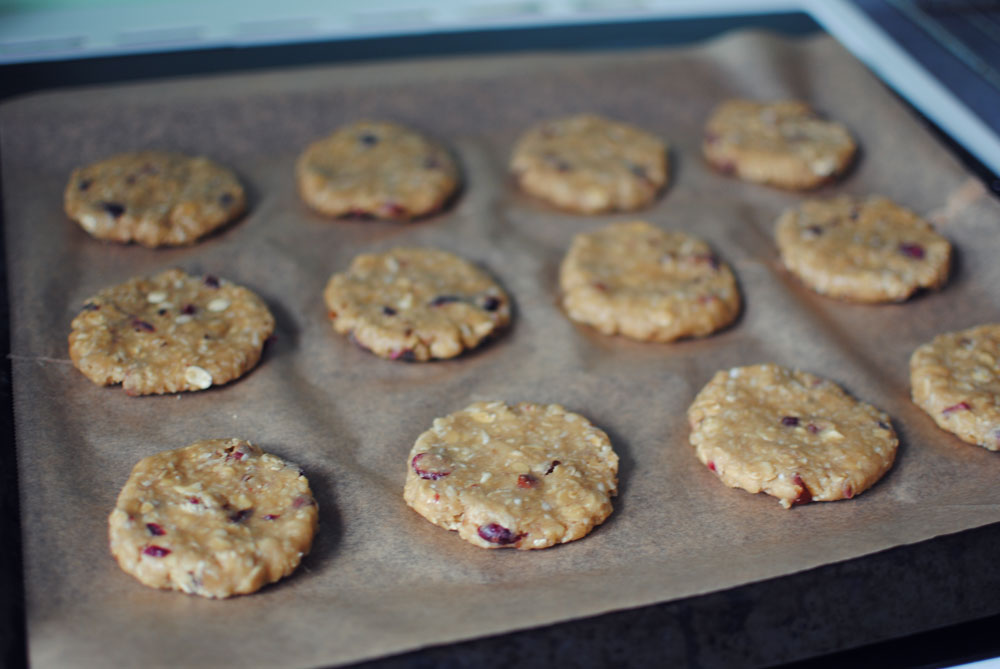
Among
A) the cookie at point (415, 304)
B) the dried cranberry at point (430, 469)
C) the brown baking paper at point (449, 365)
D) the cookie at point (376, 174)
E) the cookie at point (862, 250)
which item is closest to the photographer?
the brown baking paper at point (449, 365)

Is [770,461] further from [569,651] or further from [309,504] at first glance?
[309,504]

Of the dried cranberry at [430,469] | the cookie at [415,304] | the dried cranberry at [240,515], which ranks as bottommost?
the dried cranberry at [240,515]

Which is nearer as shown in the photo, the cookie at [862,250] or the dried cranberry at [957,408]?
Result: the dried cranberry at [957,408]

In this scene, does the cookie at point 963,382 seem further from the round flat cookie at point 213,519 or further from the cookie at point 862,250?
the round flat cookie at point 213,519

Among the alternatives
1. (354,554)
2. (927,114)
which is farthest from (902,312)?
(354,554)

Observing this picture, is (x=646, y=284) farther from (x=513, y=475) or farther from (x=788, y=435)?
(x=513, y=475)

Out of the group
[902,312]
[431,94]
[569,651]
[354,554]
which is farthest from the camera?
[431,94]

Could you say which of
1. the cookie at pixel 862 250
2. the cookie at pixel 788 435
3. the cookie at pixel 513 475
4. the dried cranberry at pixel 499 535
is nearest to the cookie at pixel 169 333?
the cookie at pixel 513 475
